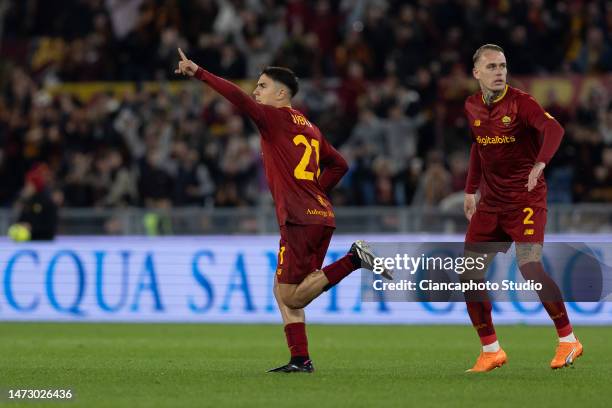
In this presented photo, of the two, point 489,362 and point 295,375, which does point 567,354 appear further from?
point 295,375

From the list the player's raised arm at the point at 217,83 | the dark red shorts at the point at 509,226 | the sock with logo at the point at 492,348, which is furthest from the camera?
the sock with logo at the point at 492,348

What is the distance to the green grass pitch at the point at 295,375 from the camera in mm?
8211

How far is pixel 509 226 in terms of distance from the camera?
9891mm

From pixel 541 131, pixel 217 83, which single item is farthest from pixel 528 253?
pixel 217 83

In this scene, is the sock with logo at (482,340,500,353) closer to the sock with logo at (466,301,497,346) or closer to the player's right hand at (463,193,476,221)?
the sock with logo at (466,301,497,346)

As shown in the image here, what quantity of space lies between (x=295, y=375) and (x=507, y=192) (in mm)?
2112

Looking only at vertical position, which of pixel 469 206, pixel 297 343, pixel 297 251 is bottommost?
pixel 297 343

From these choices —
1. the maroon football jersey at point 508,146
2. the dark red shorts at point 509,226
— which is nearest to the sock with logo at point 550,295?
the dark red shorts at point 509,226

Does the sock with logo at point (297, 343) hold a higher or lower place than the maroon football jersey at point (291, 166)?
lower

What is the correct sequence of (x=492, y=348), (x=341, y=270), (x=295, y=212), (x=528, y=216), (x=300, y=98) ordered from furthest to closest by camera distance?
(x=300, y=98) < (x=492, y=348) < (x=528, y=216) < (x=295, y=212) < (x=341, y=270)

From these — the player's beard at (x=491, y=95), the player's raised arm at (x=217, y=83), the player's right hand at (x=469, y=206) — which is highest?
the player's raised arm at (x=217, y=83)

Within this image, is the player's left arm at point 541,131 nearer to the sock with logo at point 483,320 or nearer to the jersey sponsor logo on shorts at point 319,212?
the sock with logo at point 483,320

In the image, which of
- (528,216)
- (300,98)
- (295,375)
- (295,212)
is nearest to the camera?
(295,375)

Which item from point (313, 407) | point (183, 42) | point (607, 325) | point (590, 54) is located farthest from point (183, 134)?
point (313, 407)
